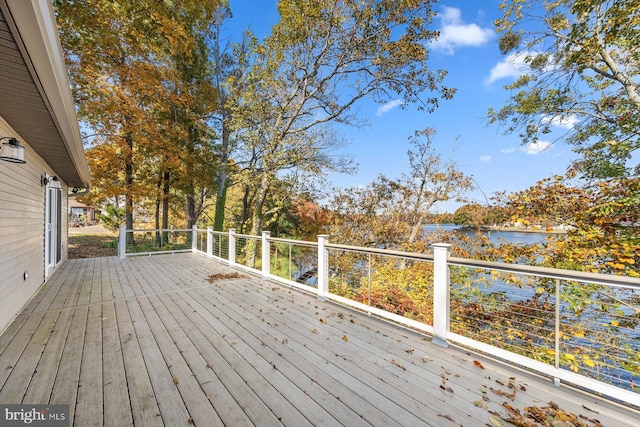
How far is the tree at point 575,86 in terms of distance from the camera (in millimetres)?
5773

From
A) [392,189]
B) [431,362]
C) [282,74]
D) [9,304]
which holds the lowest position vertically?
[431,362]

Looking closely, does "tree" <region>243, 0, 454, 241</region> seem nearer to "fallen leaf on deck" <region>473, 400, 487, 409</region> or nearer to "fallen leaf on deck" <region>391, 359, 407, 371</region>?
"fallen leaf on deck" <region>391, 359, 407, 371</region>

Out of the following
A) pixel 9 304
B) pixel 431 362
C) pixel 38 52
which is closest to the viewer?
pixel 38 52

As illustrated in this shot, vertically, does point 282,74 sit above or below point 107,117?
above

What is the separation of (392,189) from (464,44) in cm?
504

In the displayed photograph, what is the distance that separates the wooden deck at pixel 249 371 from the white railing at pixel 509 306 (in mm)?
198

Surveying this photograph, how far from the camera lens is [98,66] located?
8.63m

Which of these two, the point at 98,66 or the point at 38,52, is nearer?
the point at 38,52

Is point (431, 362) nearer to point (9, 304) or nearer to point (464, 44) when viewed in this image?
point (9, 304)

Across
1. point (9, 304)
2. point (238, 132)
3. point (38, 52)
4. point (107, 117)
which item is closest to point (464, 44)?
point (238, 132)

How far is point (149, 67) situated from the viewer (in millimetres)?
9195

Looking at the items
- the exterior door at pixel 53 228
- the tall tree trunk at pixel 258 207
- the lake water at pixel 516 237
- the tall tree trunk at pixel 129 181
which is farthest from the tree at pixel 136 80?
the lake water at pixel 516 237

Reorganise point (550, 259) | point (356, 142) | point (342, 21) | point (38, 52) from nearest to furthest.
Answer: point (38, 52), point (550, 259), point (342, 21), point (356, 142)

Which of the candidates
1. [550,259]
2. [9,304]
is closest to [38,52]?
[9,304]
